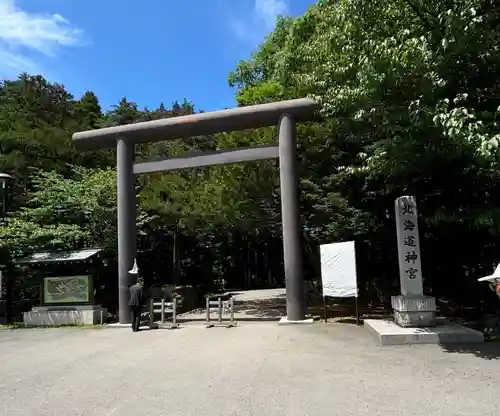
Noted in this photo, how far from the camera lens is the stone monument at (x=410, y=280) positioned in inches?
371

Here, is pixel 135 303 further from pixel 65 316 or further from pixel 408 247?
pixel 408 247

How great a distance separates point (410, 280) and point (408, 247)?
0.73 m

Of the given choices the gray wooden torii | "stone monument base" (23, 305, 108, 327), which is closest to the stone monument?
the gray wooden torii

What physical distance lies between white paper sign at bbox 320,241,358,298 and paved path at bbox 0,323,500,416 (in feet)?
5.72

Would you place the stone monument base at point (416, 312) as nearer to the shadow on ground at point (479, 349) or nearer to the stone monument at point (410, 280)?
the stone monument at point (410, 280)

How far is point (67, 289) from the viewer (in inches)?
583

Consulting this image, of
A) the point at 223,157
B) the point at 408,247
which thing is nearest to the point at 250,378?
the point at 408,247

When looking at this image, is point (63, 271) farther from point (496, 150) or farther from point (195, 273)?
point (496, 150)

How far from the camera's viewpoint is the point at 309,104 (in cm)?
1255

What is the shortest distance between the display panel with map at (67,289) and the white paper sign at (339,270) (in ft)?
23.8

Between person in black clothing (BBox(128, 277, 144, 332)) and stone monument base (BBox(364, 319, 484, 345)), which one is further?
person in black clothing (BBox(128, 277, 144, 332))

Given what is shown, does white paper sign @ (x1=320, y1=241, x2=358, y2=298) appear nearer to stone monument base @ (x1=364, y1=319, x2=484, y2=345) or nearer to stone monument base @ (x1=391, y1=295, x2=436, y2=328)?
stone monument base @ (x1=391, y1=295, x2=436, y2=328)

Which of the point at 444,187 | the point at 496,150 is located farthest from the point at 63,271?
the point at 496,150

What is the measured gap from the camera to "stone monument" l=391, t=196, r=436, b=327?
943cm
